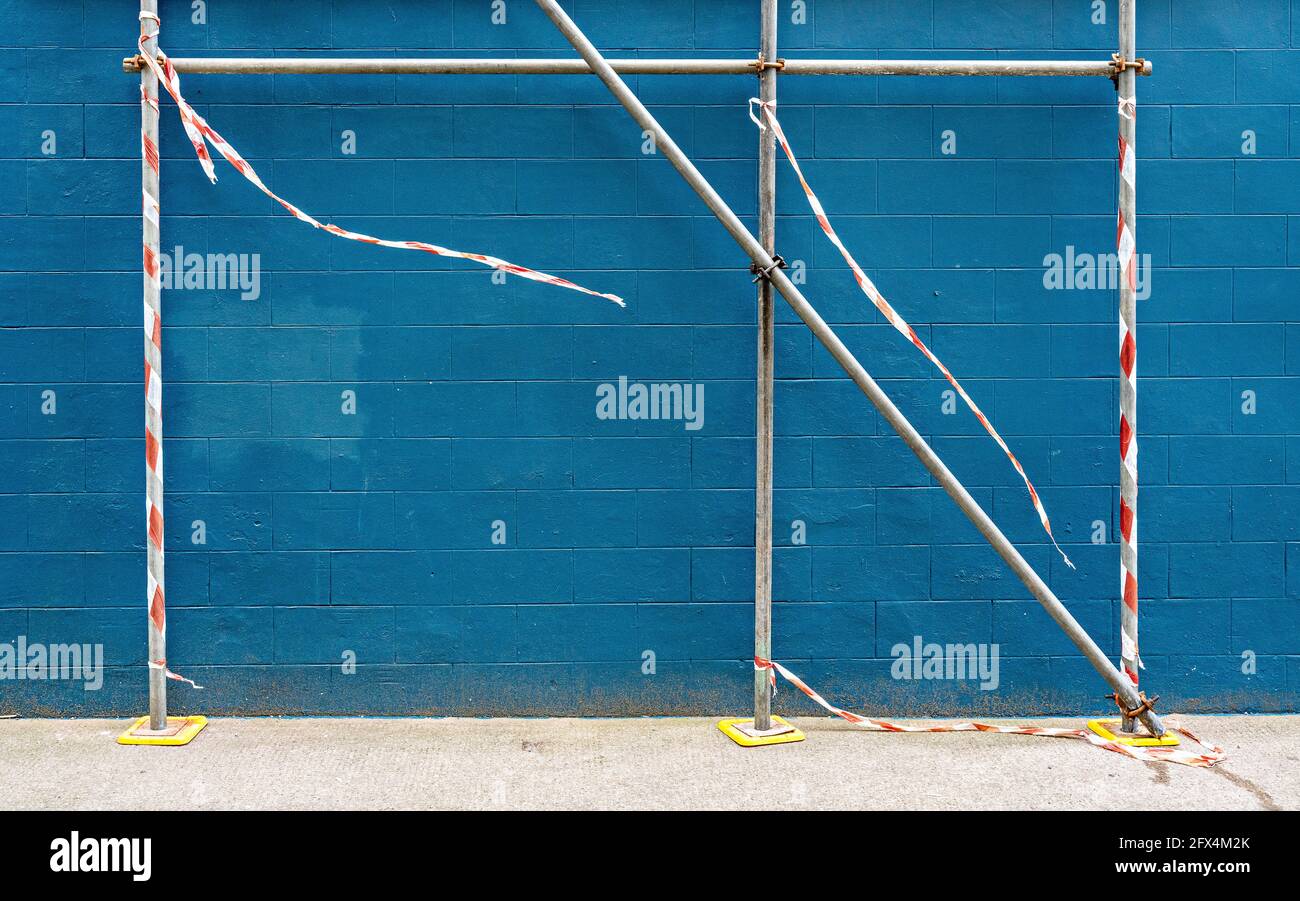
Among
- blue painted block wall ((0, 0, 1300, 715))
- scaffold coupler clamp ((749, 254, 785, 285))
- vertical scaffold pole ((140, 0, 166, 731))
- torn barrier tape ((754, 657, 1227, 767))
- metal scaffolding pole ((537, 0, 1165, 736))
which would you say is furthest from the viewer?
blue painted block wall ((0, 0, 1300, 715))

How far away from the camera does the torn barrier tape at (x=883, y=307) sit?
525 centimetres

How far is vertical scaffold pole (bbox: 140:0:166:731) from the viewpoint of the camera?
529cm

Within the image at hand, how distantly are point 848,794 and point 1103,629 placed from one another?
1.90 metres

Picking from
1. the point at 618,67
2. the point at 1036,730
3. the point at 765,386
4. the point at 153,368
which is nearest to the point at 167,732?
the point at 153,368

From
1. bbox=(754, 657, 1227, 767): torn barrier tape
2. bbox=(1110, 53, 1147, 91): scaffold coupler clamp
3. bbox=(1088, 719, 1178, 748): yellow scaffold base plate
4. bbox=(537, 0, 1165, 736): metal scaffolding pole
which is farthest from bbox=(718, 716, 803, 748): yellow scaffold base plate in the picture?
bbox=(1110, 53, 1147, 91): scaffold coupler clamp

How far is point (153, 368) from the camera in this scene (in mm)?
5371

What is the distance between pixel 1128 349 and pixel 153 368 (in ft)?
15.3

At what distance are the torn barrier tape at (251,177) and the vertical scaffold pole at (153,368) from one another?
7cm

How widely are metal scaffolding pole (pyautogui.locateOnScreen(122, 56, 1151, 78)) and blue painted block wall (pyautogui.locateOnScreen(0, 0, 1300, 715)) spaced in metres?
0.28

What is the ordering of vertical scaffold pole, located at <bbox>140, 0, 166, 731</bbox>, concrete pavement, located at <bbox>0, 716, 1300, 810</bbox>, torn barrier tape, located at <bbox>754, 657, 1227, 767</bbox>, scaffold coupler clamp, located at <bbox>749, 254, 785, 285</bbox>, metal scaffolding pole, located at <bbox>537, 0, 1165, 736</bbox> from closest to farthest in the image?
concrete pavement, located at <bbox>0, 716, 1300, 810</bbox>, metal scaffolding pole, located at <bbox>537, 0, 1165, 736</bbox>, scaffold coupler clamp, located at <bbox>749, 254, 785, 285</bbox>, torn barrier tape, located at <bbox>754, 657, 1227, 767</bbox>, vertical scaffold pole, located at <bbox>140, 0, 166, 731</bbox>

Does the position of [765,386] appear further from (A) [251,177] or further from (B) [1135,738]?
(A) [251,177]

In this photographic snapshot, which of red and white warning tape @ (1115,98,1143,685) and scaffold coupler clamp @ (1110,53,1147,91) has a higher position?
scaffold coupler clamp @ (1110,53,1147,91)

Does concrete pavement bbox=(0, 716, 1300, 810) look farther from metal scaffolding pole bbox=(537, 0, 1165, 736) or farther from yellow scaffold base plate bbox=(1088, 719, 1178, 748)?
metal scaffolding pole bbox=(537, 0, 1165, 736)

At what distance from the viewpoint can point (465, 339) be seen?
18.7 ft
